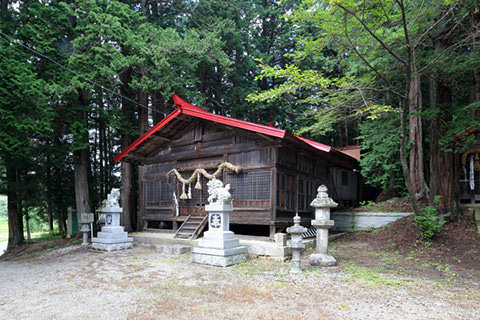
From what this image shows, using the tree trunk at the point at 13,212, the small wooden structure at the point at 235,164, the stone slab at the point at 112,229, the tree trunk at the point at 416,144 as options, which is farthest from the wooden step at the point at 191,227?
the tree trunk at the point at 13,212

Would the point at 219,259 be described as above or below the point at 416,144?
below

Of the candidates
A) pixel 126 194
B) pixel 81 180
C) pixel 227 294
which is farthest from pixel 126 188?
pixel 227 294

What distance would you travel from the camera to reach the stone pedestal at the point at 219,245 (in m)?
7.63

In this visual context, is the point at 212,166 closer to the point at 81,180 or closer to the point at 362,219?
the point at 81,180

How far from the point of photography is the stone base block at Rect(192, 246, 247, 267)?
7547 millimetres

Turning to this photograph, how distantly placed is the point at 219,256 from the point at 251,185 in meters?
3.34

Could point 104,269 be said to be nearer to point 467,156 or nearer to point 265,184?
point 265,184

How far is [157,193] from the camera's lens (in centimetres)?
1315

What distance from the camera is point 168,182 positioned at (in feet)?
42.1

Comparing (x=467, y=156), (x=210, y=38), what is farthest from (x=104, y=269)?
(x=467, y=156)

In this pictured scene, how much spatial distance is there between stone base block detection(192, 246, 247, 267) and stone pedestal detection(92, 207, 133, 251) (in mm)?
3981

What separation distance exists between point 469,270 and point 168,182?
414 inches

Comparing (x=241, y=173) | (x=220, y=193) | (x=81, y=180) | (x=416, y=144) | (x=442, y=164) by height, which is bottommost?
(x=220, y=193)

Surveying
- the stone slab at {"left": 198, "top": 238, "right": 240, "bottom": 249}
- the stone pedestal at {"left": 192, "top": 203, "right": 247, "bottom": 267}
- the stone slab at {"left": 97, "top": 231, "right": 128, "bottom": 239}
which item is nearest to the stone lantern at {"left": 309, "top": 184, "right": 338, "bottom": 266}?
the stone pedestal at {"left": 192, "top": 203, "right": 247, "bottom": 267}
